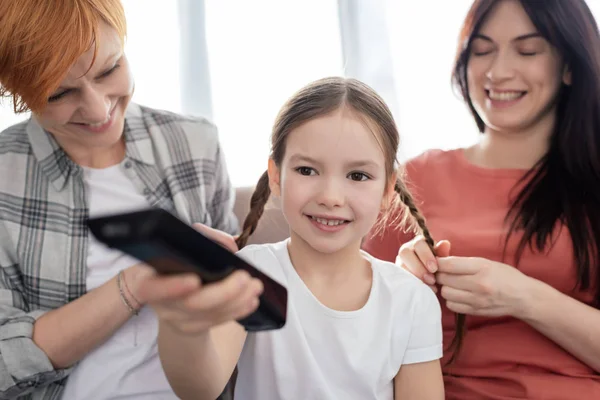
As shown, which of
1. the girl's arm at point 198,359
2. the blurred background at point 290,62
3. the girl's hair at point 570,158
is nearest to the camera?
the girl's arm at point 198,359

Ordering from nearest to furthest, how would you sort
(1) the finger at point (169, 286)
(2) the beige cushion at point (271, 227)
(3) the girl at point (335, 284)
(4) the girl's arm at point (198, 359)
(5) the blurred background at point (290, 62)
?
1. (1) the finger at point (169, 286)
2. (4) the girl's arm at point (198, 359)
3. (3) the girl at point (335, 284)
4. (2) the beige cushion at point (271, 227)
5. (5) the blurred background at point (290, 62)

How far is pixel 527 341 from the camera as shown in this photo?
1.24 metres

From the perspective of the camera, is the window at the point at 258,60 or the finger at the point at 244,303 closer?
the finger at the point at 244,303

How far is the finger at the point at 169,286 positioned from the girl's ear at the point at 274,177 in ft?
1.50

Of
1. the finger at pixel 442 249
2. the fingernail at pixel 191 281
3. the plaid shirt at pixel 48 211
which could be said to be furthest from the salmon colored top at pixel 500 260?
the fingernail at pixel 191 281

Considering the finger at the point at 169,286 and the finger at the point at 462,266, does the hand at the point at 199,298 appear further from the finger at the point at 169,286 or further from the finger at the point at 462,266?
the finger at the point at 462,266

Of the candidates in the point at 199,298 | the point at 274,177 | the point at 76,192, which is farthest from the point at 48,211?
the point at 199,298

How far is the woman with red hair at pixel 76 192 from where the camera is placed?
1.07m

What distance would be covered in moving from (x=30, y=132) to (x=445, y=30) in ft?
4.65

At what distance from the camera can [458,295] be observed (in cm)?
116

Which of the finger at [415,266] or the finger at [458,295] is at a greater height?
the finger at [415,266]

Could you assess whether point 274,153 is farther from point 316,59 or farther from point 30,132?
point 316,59

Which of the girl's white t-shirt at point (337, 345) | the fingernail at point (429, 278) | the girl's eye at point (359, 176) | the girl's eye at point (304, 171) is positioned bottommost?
the girl's white t-shirt at point (337, 345)

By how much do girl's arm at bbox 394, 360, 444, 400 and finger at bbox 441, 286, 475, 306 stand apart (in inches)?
5.6
